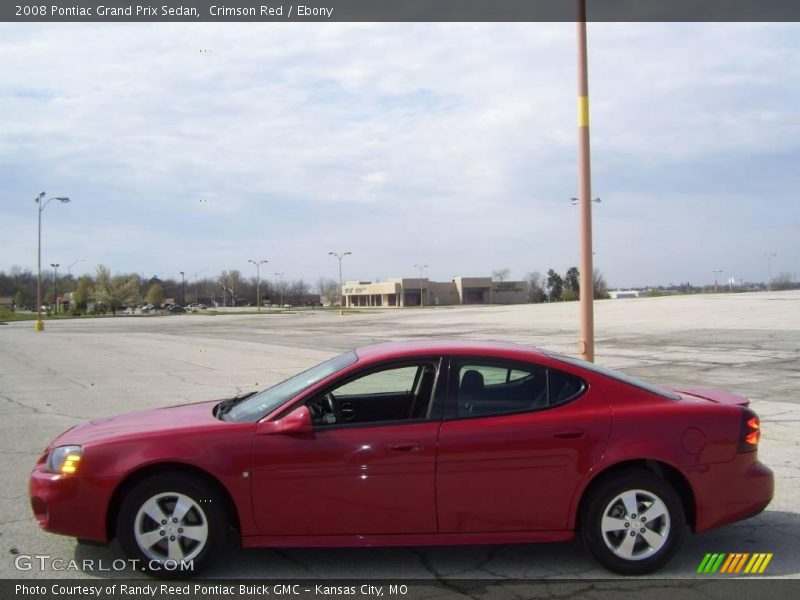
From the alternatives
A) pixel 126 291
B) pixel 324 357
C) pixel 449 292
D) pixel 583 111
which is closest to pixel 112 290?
pixel 126 291

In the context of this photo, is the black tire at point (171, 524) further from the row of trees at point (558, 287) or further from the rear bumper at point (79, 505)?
the row of trees at point (558, 287)

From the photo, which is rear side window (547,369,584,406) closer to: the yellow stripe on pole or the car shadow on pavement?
the car shadow on pavement

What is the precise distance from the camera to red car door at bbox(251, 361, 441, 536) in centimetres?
413

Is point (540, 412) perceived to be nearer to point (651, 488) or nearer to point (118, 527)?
point (651, 488)

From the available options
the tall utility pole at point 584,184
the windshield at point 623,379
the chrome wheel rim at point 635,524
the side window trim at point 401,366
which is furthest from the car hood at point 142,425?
the tall utility pole at point 584,184

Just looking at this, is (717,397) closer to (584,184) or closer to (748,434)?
(748,434)

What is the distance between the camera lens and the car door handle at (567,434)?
4.22 m

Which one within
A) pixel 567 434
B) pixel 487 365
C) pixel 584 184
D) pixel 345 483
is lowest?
pixel 345 483

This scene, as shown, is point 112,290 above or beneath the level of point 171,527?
above

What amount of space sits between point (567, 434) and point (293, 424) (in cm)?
169

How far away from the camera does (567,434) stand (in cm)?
423

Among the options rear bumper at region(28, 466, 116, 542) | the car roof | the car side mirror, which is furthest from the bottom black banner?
the car roof

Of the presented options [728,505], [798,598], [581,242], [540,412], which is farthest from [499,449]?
[581,242]

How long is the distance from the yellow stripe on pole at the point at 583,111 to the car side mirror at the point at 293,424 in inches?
266
